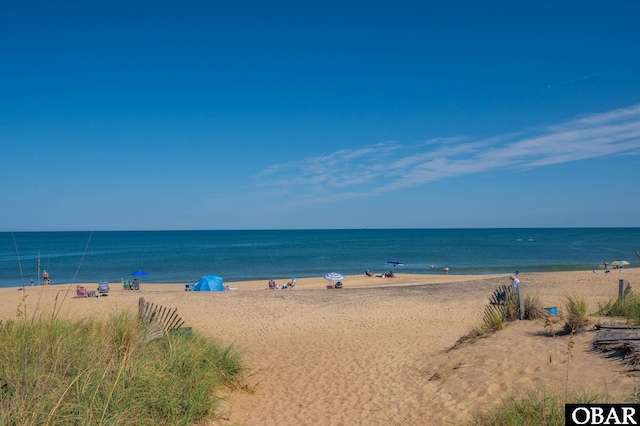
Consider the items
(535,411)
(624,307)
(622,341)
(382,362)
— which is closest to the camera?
(535,411)

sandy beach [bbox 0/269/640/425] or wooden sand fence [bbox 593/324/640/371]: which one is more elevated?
wooden sand fence [bbox 593/324/640/371]

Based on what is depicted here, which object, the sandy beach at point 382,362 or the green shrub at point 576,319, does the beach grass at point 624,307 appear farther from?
the sandy beach at point 382,362

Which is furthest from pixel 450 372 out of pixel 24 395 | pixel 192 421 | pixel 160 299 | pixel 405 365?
pixel 160 299

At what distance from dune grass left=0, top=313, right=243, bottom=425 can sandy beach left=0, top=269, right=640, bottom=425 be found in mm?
543

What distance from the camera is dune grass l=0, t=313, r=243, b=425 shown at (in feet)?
14.5

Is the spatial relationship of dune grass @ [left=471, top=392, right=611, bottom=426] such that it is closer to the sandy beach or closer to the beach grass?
the sandy beach

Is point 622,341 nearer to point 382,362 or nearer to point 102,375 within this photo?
point 382,362

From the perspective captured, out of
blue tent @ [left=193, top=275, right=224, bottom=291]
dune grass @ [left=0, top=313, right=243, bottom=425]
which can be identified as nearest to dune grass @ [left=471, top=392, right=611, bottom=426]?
dune grass @ [left=0, top=313, right=243, bottom=425]

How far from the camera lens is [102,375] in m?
5.11

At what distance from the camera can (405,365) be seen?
9648 mm

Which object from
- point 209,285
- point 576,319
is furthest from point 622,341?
point 209,285

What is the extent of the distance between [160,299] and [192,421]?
16.9 meters

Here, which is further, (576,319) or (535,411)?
(576,319)

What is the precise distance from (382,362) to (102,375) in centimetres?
654
